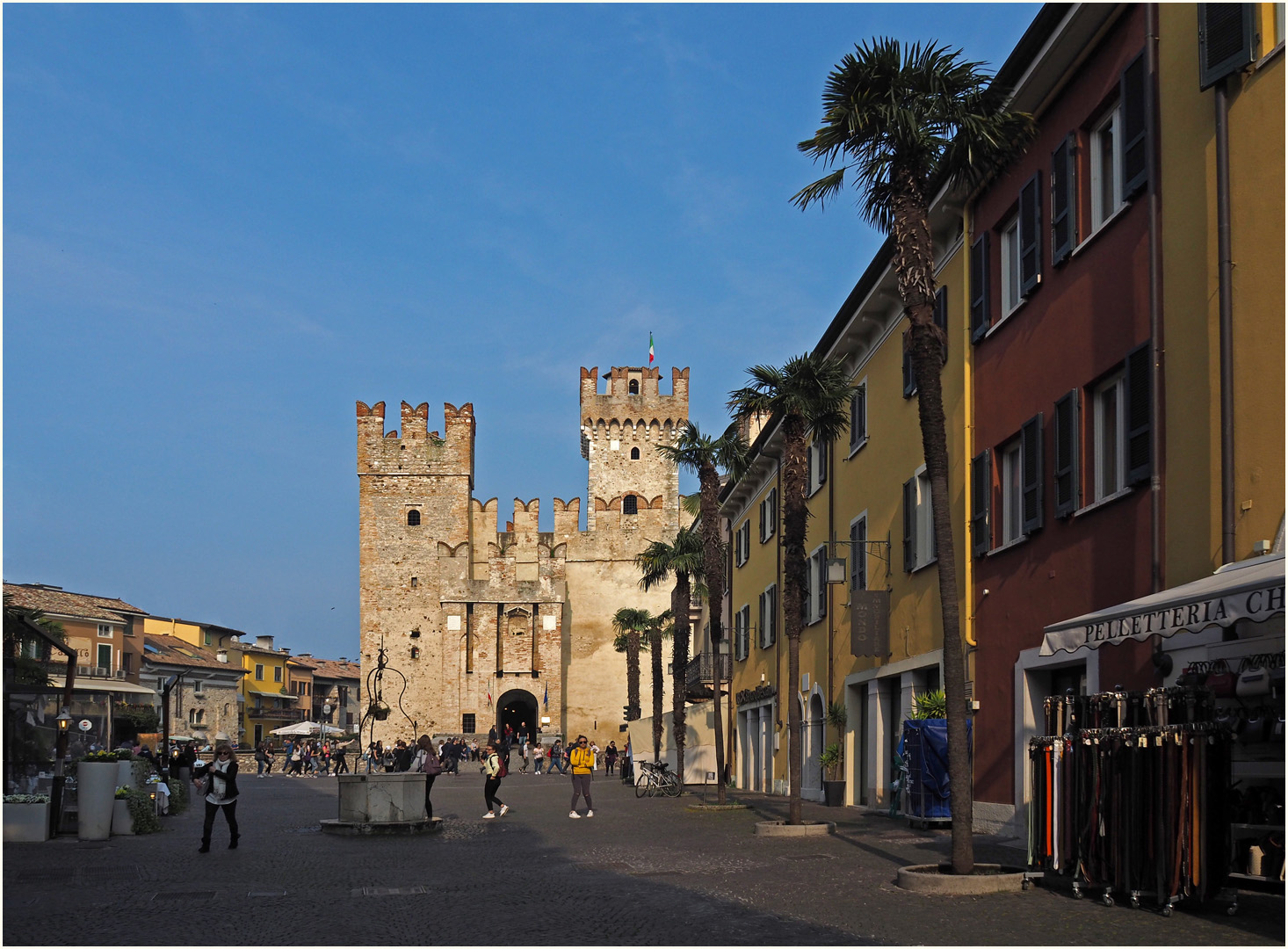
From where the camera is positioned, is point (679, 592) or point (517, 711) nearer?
point (679, 592)

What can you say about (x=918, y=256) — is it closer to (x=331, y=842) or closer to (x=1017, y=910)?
(x=1017, y=910)

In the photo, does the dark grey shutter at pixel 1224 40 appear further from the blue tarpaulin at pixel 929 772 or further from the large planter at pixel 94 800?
the large planter at pixel 94 800

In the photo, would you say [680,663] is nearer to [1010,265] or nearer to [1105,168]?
[1010,265]

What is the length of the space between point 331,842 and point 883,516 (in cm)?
1046

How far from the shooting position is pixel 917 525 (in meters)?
21.5

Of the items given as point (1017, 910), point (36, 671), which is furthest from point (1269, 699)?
point (36, 671)

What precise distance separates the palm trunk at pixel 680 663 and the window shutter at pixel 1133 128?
22970 mm

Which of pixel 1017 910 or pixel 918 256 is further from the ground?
pixel 918 256

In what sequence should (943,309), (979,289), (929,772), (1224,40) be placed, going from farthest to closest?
(943,309), (929,772), (979,289), (1224,40)

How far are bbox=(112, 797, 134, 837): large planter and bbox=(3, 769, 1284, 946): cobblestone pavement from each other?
944 millimetres

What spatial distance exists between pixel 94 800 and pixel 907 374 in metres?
13.7

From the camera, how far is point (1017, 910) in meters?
9.98

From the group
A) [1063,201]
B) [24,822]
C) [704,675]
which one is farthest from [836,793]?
[704,675]

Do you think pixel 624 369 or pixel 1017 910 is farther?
pixel 624 369
